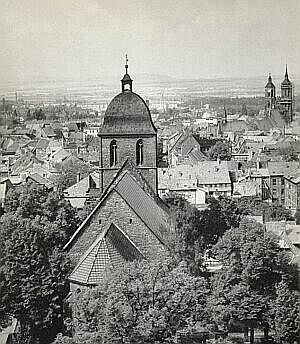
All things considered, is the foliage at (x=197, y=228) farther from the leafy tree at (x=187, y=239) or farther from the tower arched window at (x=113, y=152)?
the tower arched window at (x=113, y=152)

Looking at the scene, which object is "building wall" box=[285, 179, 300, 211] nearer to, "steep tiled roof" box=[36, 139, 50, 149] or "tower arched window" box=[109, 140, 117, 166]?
"tower arched window" box=[109, 140, 117, 166]

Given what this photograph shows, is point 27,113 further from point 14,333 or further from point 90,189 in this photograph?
point 14,333

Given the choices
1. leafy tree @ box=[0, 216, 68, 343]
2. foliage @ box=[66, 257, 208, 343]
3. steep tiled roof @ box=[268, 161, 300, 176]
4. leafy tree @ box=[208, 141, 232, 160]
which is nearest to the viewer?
foliage @ box=[66, 257, 208, 343]

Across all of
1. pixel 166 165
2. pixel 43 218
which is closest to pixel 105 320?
pixel 43 218

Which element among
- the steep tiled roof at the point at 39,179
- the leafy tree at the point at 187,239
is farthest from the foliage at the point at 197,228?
the steep tiled roof at the point at 39,179

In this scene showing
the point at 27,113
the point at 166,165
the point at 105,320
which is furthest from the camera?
the point at 166,165

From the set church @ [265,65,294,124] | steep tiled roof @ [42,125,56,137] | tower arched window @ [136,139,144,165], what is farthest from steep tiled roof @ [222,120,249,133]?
steep tiled roof @ [42,125,56,137]
